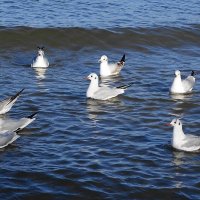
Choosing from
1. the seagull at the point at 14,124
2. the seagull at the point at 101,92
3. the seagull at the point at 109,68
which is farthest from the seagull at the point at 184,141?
the seagull at the point at 109,68

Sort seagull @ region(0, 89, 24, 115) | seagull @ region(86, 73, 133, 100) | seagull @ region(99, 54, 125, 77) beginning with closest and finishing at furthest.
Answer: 1. seagull @ region(0, 89, 24, 115)
2. seagull @ region(86, 73, 133, 100)
3. seagull @ region(99, 54, 125, 77)

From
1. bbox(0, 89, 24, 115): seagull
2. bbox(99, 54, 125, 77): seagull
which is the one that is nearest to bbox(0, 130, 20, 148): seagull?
bbox(0, 89, 24, 115): seagull

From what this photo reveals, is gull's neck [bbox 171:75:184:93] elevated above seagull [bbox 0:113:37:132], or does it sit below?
above

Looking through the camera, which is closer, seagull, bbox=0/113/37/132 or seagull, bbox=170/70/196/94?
seagull, bbox=0/113/37/132

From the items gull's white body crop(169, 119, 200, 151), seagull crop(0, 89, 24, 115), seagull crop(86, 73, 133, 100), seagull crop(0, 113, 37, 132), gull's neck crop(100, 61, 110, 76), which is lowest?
gull's white body crop(169, 119, 200, 151)

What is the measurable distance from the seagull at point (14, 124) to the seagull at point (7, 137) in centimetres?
47

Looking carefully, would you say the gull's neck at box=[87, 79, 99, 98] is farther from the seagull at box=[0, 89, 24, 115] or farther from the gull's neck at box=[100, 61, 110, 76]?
the gull's neck at box=[100, 61, 110, 76]

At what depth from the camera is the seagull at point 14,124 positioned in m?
12.7

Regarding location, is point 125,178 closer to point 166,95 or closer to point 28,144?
point 28,144

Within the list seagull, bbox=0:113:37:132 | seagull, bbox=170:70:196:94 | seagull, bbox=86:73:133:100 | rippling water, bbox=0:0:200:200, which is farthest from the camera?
seagull, bbox=170:70:196:94

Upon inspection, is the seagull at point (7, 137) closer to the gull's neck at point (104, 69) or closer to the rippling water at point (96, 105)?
the rippling water at point (96, 105)

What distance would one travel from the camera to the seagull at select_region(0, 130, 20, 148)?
11875 millimetres

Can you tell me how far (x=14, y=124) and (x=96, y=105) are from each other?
296 cm

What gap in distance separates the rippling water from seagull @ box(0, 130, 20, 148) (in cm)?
16
